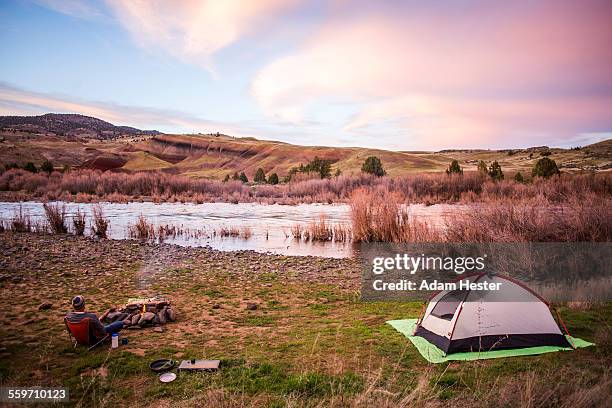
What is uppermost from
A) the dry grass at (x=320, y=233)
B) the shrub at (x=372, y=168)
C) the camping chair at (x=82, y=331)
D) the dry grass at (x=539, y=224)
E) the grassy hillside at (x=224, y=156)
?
the grassy hillside at (x=224, y=156)

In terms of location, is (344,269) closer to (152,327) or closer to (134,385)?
(152,327)

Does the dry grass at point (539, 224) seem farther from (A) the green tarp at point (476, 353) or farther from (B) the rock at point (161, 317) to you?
(B) the rock at point (161, 317)

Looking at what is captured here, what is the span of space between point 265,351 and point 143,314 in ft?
10.6

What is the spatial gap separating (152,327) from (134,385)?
286 cm

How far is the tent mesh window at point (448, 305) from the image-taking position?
7.90 metres

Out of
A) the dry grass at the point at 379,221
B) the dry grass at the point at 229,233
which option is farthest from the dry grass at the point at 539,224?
the dry grass at the point at 229,233

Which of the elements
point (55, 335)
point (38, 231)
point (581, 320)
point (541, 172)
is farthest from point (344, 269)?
point (541, 172)

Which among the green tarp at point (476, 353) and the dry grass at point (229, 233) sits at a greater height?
the green tarp at point (476, 353)

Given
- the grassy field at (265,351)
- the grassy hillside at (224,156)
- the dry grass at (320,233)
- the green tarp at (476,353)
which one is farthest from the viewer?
the grassy hillside at (224,156)

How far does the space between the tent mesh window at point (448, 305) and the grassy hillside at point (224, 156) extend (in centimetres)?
6901

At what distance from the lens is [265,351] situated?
7.55 m

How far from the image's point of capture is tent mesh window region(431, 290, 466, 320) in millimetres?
7898

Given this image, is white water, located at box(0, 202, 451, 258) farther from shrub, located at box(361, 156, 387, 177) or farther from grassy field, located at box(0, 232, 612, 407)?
shrub, located at box(361, 156, 387, 177)

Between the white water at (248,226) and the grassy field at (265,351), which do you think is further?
the white water at (248,226)
